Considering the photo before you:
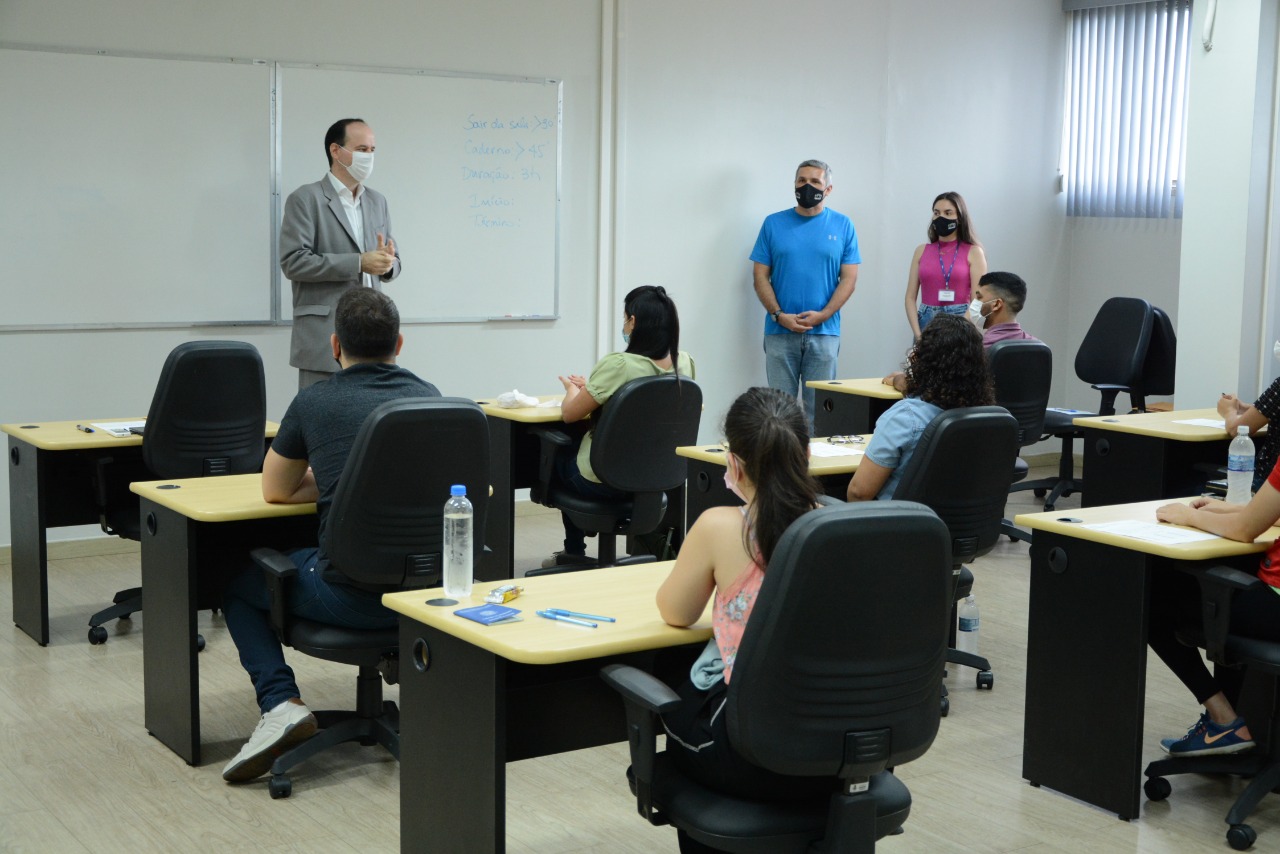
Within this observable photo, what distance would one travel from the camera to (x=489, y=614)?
8.63 ft

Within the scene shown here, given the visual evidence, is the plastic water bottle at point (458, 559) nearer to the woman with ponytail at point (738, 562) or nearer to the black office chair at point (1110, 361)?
the woman with ponytail at point (738, 562)

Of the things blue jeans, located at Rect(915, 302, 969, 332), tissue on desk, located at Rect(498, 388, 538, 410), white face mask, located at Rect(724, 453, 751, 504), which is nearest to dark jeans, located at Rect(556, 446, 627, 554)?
tissue on desk, located at Rect(498, 388, 538, 410)

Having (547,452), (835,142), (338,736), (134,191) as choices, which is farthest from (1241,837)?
(835,142)

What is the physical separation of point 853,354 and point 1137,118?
2.20 meters

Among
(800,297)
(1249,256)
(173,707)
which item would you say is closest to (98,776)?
(173,707)

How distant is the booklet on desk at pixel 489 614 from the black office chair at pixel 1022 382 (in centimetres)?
375

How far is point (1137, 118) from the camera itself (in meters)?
8.32

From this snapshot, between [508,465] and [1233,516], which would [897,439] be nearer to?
[1233,516]

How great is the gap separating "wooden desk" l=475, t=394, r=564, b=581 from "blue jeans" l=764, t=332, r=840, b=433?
238cm

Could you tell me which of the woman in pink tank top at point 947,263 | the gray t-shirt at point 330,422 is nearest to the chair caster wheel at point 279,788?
the gray t-shirt at point 330,422

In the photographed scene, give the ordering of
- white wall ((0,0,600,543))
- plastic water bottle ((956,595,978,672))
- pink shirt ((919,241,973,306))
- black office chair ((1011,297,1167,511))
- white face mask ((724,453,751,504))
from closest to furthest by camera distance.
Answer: white face mask ((724,453,751,504)), plastic water bottle ((956,595,978,672)), white wall ((0,0,600,543)), black office chair ((1011,297,1167,511)), pink shirt ((919,241,973,306))

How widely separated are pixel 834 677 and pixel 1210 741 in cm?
192

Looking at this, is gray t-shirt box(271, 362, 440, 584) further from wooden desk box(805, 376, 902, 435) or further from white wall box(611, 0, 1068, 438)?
white wall box(611, 0, 1068, 438)

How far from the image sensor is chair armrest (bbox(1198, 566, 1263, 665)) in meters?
3.22
